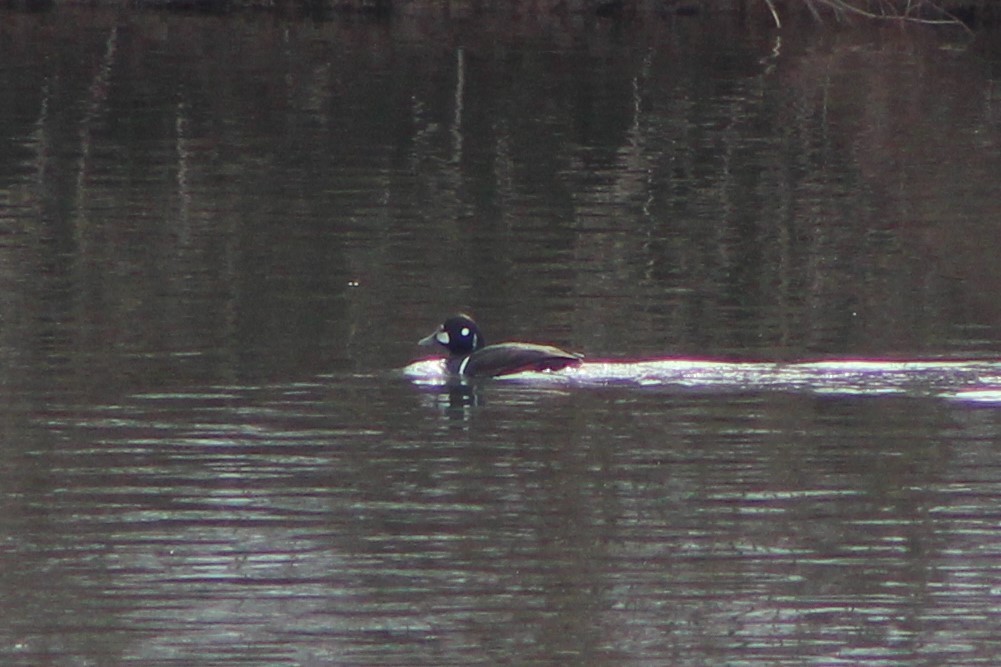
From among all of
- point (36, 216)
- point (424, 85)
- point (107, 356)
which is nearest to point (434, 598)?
point (107, 356)

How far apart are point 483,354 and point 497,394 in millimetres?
535

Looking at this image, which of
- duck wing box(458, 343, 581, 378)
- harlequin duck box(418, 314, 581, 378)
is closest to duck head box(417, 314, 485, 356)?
harlequin duck box(418, 314, 581, 378)

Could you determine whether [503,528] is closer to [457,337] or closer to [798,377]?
[798,377]

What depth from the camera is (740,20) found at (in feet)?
156

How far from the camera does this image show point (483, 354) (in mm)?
15000

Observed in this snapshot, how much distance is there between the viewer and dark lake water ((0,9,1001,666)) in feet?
31.5

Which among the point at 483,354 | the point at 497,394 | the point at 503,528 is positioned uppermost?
the point at 503,528

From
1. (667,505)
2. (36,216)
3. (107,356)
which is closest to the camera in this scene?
(667,505)

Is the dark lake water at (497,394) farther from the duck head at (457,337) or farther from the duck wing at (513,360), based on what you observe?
the duck head at (457,337)

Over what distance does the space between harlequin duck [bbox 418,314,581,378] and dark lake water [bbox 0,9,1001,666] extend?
110mm

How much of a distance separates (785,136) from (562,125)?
118 inches

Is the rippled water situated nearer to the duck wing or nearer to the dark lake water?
the dark lake water

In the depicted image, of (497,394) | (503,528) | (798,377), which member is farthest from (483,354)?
(503,528)

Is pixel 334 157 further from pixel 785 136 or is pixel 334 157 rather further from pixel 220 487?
pixel 220 487
